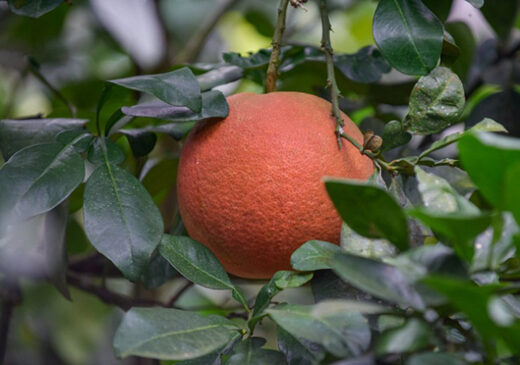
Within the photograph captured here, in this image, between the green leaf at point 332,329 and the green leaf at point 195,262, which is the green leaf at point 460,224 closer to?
the green leaf at point 332,329

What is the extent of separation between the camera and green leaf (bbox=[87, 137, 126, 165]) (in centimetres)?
67

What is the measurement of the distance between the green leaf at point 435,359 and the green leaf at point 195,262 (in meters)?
0.26

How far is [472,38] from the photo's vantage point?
107 centimetres

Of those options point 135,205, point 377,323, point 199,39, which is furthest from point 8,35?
point 377,323

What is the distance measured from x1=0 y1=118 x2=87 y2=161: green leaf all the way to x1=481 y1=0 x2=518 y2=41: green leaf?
28.4 inches

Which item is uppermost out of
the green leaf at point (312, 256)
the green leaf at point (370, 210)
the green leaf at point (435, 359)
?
the green leaf at point (370, 210)

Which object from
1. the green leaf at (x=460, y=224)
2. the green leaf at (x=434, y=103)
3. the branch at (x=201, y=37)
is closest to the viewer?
the green leaf at (x=460, y=224)

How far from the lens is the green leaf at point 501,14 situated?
3.37 ft

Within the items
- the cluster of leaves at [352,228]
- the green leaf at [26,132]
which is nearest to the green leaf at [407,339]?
the cluster of leaves at [352,228]

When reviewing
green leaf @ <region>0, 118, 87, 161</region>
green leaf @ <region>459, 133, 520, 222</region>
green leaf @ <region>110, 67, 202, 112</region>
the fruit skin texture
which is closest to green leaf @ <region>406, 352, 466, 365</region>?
green leaf @ <region>459, 133, 520, 222</region>

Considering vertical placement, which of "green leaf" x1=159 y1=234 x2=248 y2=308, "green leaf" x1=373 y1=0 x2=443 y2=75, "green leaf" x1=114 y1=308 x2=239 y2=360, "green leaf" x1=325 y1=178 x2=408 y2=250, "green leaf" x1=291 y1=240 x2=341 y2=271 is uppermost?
"green leaf" x1=373 y1=0 x2=443 y2=75

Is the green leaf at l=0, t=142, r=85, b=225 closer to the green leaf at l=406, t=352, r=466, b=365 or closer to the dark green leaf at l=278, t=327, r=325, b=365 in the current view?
the dark green leaf at l=278, t=327, r=325, b=365

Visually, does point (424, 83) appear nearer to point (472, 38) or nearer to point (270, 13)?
point (472, 38)

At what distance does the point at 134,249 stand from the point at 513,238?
34 centimetres
